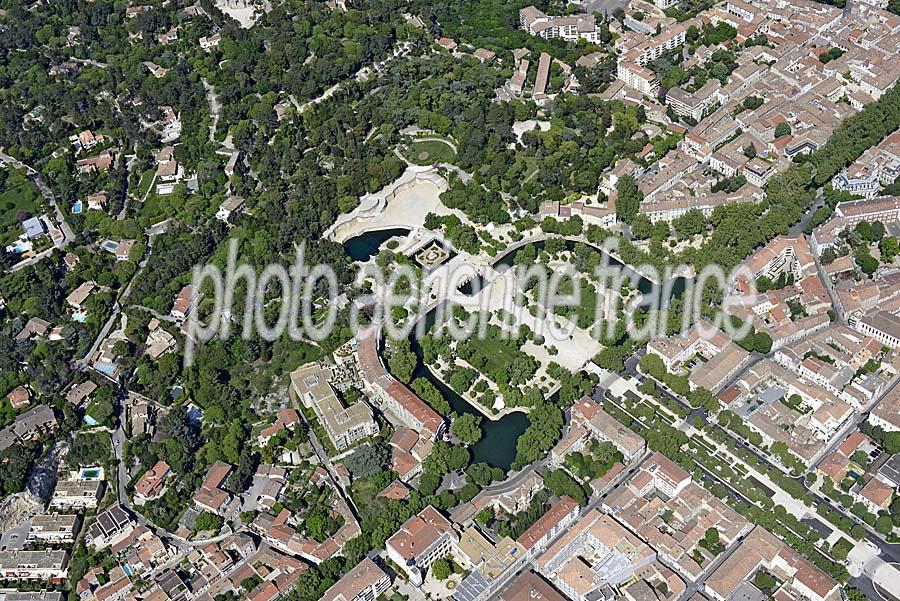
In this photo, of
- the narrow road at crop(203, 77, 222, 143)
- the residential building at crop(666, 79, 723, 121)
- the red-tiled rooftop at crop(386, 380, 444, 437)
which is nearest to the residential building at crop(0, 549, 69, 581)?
the red-tiled rooftop at crop(386, 380, 444, 437)

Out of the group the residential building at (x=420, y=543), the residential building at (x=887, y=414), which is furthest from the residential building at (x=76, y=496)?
the residential building at (x=887, y=414)

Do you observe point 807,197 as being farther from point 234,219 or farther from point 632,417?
point 234,219

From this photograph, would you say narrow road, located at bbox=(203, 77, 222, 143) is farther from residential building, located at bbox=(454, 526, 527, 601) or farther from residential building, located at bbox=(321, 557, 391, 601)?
residential building, located at bbox=(454, 526, 527, 601)

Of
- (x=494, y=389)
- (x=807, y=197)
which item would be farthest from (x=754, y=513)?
(x=807, y=197)

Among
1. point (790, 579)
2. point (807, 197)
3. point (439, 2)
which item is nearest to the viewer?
point (790, 579)

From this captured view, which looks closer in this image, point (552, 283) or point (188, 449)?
point (188, 449)

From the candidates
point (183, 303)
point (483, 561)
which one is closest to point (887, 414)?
point (483, 561)
